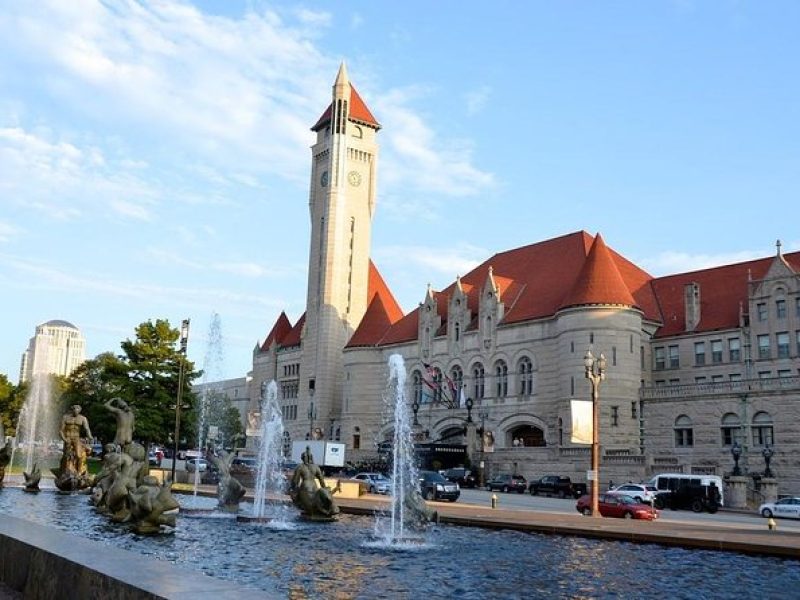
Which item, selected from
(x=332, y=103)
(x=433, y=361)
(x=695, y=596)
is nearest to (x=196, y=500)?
Result: (x=695, y=596)

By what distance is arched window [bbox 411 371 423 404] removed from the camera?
75.4 metres

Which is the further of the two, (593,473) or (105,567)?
(593,473)

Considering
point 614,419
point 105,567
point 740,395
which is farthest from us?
point 614,419

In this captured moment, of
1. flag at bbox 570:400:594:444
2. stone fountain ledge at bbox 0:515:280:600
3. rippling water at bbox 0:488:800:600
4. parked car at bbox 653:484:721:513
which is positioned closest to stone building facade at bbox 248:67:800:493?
parked car at bbox 653:484:721:513

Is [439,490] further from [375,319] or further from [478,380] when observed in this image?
[375,319]

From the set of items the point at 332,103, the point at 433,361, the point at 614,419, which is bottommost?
the point at 614,419

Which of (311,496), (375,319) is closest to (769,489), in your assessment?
(311,496)

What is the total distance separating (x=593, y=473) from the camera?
28562 mm

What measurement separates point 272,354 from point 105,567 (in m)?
96.5

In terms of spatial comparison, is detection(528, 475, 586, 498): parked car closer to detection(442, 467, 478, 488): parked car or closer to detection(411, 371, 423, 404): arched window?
detection(442, 467, 478, 488): parked car

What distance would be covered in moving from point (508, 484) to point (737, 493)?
1480cm

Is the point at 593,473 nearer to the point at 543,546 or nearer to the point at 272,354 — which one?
the point at 543,546

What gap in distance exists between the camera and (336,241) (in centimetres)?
9031

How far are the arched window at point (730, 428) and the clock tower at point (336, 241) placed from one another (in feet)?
149
